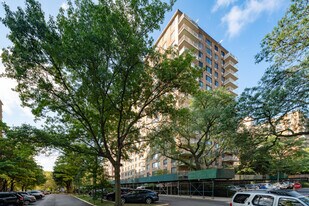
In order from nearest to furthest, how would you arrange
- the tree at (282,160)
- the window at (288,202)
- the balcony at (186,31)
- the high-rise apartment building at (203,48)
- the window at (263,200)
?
the window at (288,202) < the window at (263,200) < the tree at (282,160) < the balcony at (186,31) < the high-rise apartment building at (203,48)

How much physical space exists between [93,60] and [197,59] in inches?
1907

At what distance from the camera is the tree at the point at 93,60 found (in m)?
13.4

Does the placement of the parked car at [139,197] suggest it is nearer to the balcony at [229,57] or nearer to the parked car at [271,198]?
the parked car at [271,198]

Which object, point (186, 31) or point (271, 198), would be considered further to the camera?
point (186, 31)

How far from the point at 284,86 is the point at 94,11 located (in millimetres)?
11625

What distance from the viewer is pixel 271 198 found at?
8.48m

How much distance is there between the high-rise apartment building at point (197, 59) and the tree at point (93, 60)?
110ft

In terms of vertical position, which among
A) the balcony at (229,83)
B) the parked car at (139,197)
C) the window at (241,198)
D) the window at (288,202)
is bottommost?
the parked car at (139,197)

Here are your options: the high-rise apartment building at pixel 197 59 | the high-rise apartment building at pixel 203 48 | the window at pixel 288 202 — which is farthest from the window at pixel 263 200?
the high-rise apartment building at pixel 203 48

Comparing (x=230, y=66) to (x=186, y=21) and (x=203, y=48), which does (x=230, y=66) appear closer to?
(x=203, y=48)

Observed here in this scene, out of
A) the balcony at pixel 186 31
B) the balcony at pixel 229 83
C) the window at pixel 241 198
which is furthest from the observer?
the balcony at pixel 229 83

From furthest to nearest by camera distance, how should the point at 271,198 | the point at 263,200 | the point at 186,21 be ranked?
the point at 186,21 → the point at 263,200 → the point at 271,198

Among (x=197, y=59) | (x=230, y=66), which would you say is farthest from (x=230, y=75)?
(x=197, y=59)

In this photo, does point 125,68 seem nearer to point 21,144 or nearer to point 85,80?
point 85,80
